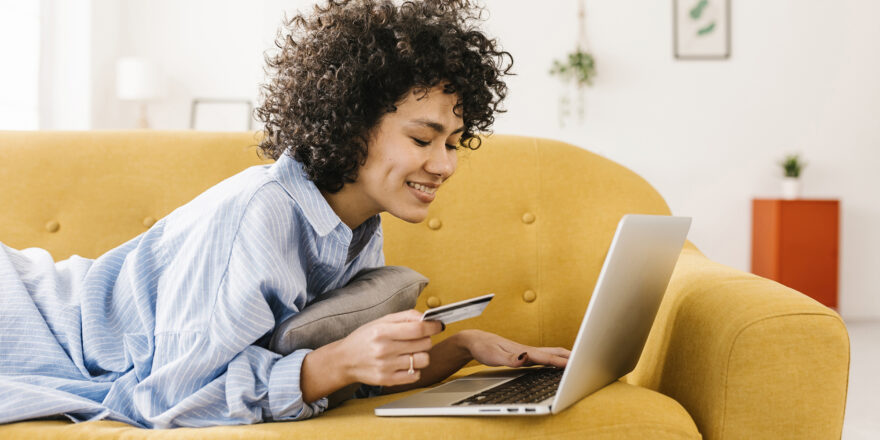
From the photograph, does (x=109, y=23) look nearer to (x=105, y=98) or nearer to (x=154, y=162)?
(x=105, y=98)

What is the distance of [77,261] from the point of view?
1432 millimetres

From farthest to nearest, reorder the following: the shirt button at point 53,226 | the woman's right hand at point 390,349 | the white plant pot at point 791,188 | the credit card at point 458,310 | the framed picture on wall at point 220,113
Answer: the framed picture on wall at point 220,113
the white plant pot at point 791,188
the shirt button at point 53,226
the woman's right hand at point 390,349
the credit card at point 458,310

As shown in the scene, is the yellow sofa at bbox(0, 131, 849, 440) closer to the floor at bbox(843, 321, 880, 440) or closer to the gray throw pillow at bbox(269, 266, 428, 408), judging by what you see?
the gray throw pillow at bbox(269, 266, 428, 408)

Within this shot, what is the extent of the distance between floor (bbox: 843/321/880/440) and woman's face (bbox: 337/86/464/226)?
4.21 feet

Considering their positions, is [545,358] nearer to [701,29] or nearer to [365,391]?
[365,391]

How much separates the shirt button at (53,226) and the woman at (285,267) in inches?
9.6

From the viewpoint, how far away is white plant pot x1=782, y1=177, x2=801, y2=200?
4.71m

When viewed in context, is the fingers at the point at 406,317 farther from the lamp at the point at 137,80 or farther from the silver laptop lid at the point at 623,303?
the lamp at the point at 137,80

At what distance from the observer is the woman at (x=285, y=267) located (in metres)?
1.07

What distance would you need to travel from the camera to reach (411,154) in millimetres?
1190

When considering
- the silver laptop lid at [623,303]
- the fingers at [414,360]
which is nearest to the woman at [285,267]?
the fingers at [414,360]

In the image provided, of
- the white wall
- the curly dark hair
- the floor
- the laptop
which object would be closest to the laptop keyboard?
the laptop

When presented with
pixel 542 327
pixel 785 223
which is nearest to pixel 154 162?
pixel 542 327

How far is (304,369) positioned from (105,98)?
424 cm
